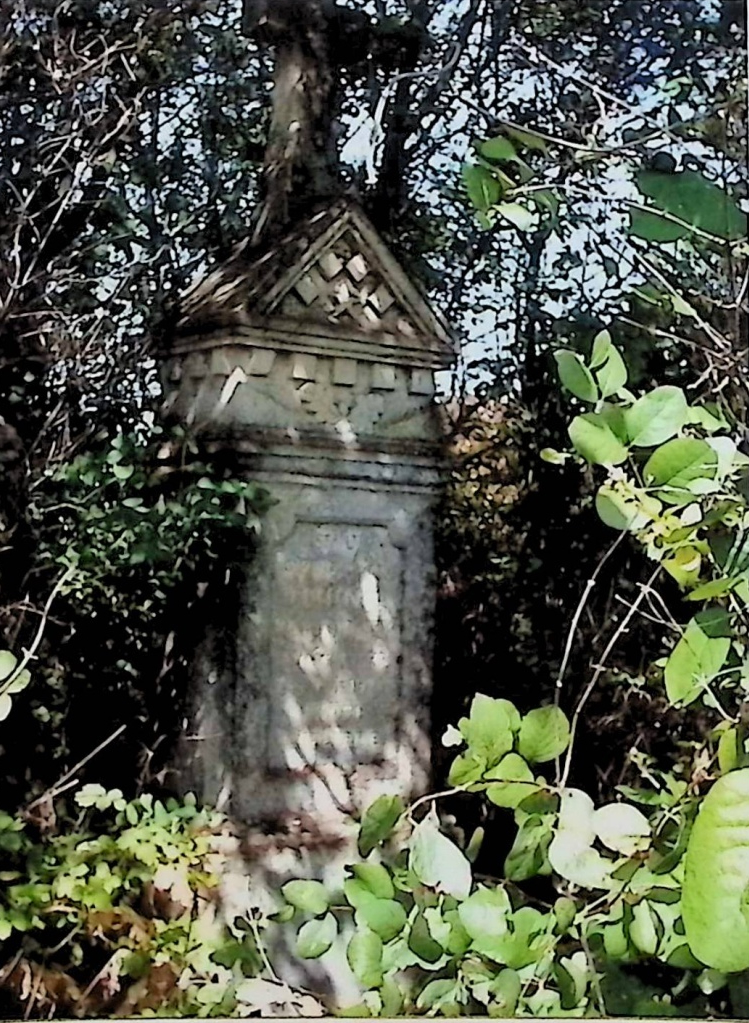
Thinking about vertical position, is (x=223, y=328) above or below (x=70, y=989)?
above

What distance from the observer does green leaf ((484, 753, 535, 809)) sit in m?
1.03

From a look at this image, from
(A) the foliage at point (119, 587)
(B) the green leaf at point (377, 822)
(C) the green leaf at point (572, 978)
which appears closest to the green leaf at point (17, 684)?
(A) the foliage at point (119, 587)

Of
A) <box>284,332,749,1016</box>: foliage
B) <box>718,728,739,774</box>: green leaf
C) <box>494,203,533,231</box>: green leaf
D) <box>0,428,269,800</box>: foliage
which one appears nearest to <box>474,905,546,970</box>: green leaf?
<box>284,332,749,1016</box>: foliage

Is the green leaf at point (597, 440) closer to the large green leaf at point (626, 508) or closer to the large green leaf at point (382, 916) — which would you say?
the large green leaf at point (626, 508)

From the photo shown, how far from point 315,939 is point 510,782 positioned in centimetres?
22

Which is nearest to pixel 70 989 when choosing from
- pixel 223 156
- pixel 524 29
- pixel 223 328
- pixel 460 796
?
pixel 460 796

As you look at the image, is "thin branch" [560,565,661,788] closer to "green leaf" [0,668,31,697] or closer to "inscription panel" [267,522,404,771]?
"inscription panel" [267,522,404,771]

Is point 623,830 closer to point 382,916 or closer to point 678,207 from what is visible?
point 382,916

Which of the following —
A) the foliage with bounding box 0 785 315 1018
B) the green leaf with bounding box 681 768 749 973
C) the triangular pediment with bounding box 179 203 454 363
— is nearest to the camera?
the green leaf with bounding box 681 768 749 973

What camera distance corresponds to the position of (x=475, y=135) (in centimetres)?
112

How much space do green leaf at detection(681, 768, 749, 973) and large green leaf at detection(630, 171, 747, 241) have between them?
59 cm

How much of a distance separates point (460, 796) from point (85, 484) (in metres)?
0.45

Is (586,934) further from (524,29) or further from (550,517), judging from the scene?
(524,29)

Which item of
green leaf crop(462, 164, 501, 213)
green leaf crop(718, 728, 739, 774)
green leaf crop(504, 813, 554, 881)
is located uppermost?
green leaf crop(462, 164, 501, 213)
